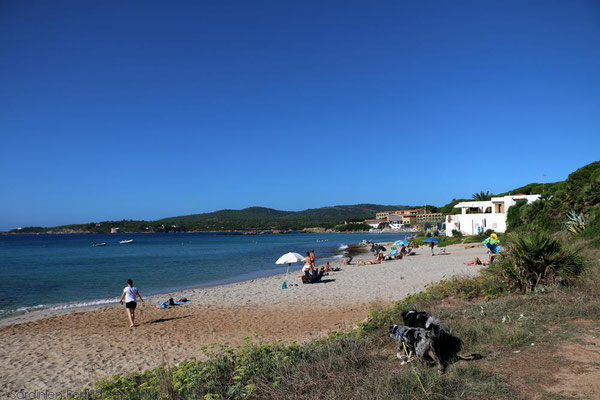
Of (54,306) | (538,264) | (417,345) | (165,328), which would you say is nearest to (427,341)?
(417,345)

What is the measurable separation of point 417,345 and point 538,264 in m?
4.96

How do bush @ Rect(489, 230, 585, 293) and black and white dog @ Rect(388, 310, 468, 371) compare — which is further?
bush @ Rect(489, 230, 585, 293)

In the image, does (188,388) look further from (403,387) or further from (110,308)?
(110,308)

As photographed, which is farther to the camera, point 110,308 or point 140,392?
point 110,308

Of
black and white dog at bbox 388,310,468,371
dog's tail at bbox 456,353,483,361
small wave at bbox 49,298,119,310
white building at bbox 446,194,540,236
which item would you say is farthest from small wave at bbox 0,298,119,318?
white building at bbox 446,194,540,236

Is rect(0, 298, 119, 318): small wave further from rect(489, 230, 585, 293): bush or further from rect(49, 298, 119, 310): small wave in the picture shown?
rect(489, 230, 585, 293): bush

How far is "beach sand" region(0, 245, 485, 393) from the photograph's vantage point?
26.4 ft

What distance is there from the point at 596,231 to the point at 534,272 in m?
11.5

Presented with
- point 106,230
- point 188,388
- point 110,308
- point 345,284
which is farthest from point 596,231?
point 106,230

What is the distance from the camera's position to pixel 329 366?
4.61 m

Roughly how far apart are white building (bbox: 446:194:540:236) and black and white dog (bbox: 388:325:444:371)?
112 feet

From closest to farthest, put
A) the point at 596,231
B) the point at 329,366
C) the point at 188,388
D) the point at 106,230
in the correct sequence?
the point at 188,388 → the point at 329,366 → the point at 596,231 → the point at 106,230

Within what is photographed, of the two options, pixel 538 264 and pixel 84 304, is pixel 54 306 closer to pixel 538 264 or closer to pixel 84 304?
pixel 84 304

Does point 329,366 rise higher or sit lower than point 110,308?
higher
